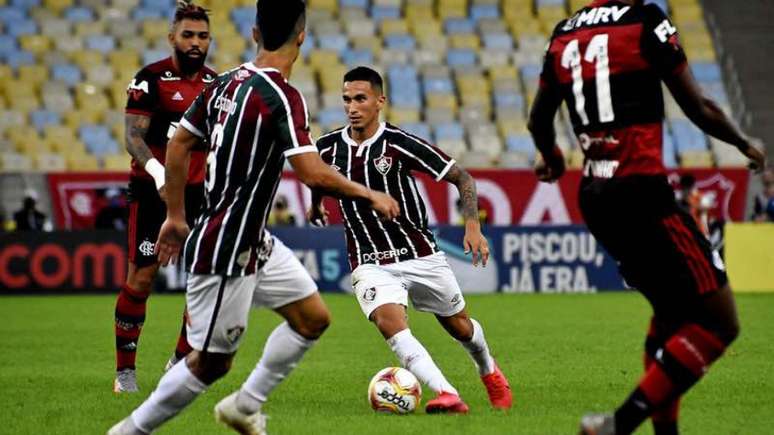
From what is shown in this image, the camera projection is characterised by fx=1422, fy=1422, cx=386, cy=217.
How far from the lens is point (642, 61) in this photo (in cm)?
640

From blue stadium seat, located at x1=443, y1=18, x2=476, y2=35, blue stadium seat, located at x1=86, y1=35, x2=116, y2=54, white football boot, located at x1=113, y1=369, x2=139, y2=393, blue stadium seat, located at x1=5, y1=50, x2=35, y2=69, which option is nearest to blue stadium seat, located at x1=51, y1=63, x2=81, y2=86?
blue stadium seat, located at x1=5, y1=50, x2=35, y2=69

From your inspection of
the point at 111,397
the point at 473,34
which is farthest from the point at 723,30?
the point at 111,397

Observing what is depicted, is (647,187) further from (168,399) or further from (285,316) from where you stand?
(168,399)

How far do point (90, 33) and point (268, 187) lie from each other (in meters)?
24.4

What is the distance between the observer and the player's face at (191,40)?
9.84 meters

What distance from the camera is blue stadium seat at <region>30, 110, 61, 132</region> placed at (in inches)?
1070

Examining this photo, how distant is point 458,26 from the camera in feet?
103

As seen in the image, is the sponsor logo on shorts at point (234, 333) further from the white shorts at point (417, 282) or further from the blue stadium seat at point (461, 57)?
the blue stadium seat at point (461, 57)

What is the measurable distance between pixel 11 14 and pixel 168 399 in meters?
25.4

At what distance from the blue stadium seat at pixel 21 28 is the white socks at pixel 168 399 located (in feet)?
80.5

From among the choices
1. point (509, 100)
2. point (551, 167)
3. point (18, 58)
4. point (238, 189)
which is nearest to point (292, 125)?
point (238, 189)

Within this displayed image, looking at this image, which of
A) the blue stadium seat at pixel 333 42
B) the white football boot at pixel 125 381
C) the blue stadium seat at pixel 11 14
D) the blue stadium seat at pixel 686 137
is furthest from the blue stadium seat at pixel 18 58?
the white football boot at pixel 125 381

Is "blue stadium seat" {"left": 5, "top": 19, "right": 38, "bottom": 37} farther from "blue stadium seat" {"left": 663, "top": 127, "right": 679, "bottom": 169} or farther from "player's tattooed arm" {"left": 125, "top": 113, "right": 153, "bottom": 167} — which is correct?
"player's tattooed arm" {"left": 125, "top": 113, "right": 153, "bottom": 167}

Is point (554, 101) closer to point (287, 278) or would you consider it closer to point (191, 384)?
point (287, 278)
